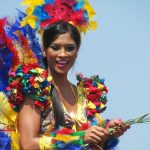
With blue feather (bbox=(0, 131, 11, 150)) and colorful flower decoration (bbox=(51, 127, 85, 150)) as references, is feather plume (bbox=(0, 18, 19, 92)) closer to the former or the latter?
blue feather (bbox=(0, 131, 11, 150))

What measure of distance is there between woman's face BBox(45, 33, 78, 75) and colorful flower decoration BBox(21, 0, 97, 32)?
0.71 ft

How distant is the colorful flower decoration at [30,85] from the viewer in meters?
4.52

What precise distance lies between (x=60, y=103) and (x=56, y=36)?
1.58 feet

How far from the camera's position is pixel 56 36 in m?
4.72

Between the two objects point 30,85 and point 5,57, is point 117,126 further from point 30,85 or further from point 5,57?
point 5,57

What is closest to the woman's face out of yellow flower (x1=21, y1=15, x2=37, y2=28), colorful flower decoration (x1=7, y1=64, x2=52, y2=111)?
colorful flower decoration (x1=7, y1=64, x2=52, y2=111)

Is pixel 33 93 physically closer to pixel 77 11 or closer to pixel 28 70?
pixel 28 70

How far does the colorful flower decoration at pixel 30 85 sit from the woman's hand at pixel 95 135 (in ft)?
1.23

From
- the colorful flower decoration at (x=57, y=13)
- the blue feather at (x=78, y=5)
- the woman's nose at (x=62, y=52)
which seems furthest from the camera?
the blue feather at (x=78, y=5)

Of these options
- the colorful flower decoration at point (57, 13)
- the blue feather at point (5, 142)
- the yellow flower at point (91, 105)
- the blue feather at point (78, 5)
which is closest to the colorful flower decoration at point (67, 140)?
the blue feather at point (5, 142)

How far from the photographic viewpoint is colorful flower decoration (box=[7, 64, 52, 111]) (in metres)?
4.52

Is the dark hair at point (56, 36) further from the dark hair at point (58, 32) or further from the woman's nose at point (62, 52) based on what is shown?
the woman's nose at point (62, 52)

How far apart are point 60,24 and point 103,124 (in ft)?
2.63

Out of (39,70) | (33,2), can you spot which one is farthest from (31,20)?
(39,70)
